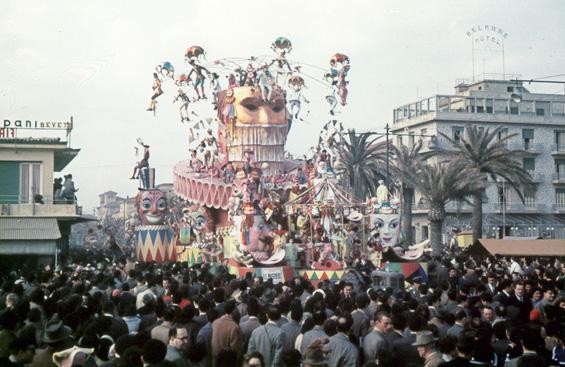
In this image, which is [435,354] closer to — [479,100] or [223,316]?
[223,316]

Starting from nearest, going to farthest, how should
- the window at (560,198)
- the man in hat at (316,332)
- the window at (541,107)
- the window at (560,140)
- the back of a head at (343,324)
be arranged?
the back of a head at (343,324)
the man in hat at (316,332)
the window at (560,198)
the window at (560,140)
the window at (541,107)

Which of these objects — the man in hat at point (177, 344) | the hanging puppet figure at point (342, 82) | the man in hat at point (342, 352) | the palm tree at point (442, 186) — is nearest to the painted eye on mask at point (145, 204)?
→ the hanging puppet figure at point (342, 82)

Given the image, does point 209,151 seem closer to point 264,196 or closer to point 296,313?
point 264,196

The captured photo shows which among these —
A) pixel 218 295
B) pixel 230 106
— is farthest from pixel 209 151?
pixel 218 295

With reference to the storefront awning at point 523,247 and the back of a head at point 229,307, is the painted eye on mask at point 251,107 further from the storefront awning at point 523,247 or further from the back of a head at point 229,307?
the back of a head at point 229,307

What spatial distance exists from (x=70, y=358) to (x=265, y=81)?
29592mm

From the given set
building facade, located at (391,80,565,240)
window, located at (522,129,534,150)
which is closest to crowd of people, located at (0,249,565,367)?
building facade, located at (391,80,565,240)

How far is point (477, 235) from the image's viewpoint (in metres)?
42.6

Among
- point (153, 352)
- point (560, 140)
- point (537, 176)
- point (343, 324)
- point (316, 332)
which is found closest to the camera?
point (153, 352)

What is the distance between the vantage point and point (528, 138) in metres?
64.0

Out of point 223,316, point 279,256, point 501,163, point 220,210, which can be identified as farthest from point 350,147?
point 223,316

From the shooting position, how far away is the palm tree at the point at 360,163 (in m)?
49.2

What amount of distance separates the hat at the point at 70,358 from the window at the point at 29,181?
2672 centimetres

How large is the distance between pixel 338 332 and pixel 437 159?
5315 centimetres
